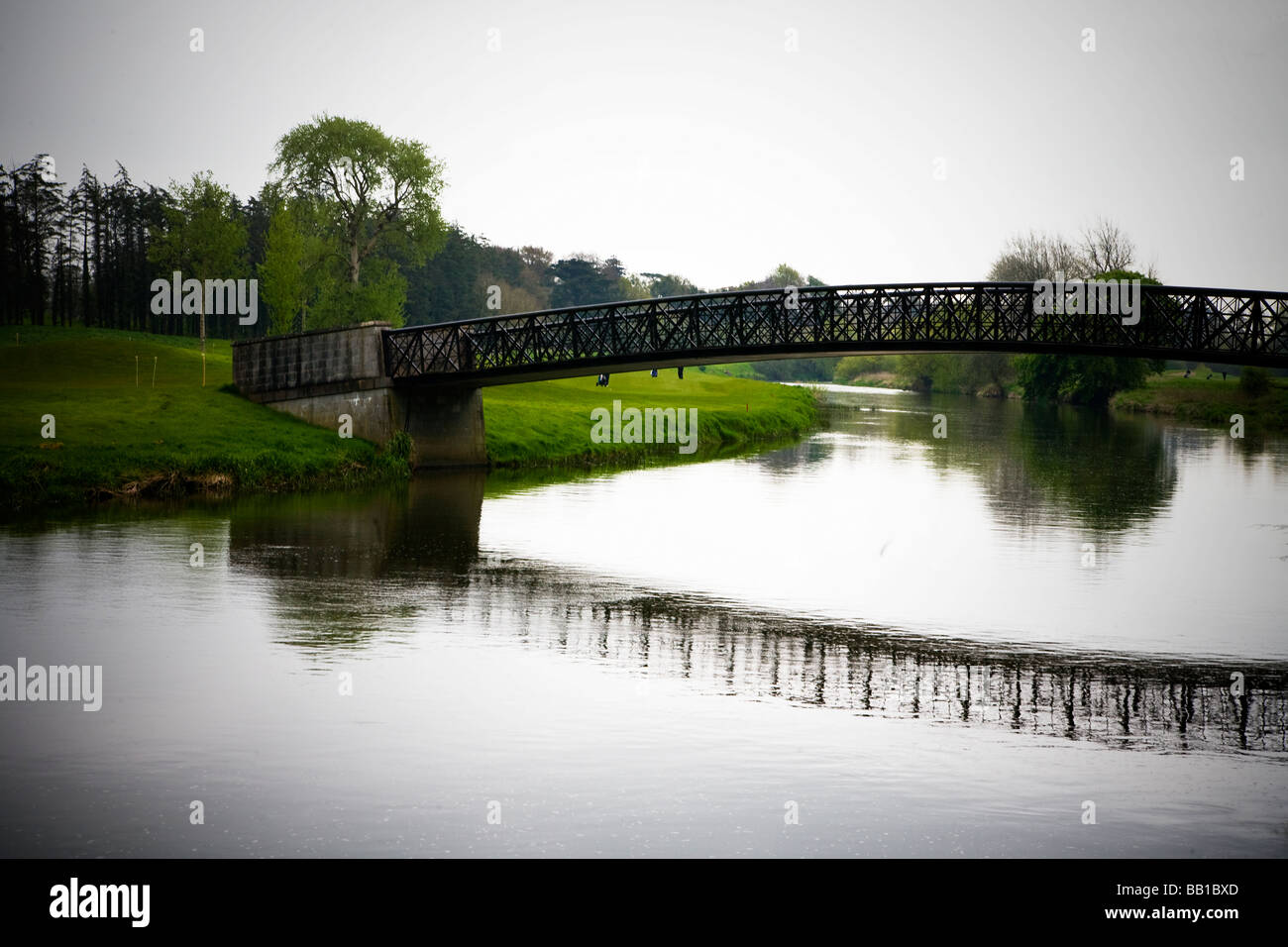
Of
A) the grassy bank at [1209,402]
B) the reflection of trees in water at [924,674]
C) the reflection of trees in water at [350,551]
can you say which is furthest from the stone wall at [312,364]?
the grassy bank at [1209,402]

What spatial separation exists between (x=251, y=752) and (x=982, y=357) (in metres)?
130

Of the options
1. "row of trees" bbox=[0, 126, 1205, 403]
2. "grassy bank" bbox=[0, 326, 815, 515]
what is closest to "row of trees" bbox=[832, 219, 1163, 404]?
"row of trees" bbox=[0, 126, 1205, 403]

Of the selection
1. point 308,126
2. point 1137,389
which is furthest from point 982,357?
point 308,126

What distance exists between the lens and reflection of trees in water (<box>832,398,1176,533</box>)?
1571 inches

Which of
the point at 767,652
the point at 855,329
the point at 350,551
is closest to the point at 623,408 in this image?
the point at 855,329

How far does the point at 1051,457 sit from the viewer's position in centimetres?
5862

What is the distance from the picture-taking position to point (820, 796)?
43.6 feet

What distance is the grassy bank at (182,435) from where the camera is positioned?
1484 inches

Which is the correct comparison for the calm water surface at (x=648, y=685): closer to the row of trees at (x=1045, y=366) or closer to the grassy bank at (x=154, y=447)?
the grassy bank at (x=154, y=447)

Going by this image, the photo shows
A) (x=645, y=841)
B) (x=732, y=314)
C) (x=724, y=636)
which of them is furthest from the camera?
(x=732, y=314)

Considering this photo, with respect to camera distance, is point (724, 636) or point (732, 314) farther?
point (732, 314)

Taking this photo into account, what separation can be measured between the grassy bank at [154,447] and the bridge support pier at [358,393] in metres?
1.05

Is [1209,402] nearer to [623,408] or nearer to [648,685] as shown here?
[623,408]
